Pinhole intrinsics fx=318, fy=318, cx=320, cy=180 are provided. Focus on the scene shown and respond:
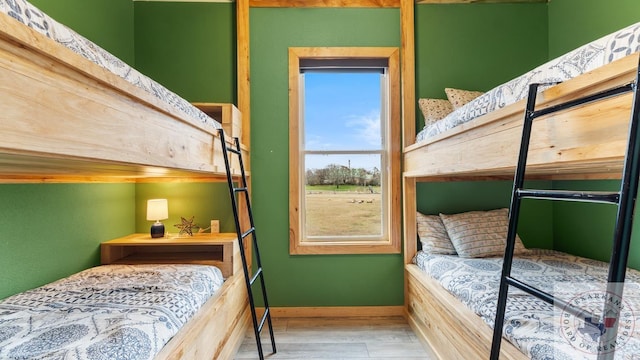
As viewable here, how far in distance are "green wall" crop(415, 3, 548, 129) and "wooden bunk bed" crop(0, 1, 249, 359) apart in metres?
2.03

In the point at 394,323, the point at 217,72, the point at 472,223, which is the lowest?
the point at 394,323

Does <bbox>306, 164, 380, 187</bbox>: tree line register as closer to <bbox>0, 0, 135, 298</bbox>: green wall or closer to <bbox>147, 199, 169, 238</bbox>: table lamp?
<bbox>147, 199, 169, 238</bbox>: table lamp

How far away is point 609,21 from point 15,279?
401 centimetres

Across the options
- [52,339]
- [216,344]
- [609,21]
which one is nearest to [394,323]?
[216,344]

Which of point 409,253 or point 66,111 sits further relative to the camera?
point 409,253

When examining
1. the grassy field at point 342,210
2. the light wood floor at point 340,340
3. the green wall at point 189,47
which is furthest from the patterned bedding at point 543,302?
the green wall at point 189,47

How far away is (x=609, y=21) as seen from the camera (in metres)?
2.25

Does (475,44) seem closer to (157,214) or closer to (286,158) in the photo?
(286,158)

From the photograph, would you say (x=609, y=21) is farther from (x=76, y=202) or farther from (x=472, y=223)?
(x=76, y=202)

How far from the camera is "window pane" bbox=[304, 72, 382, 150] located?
2.86 meters

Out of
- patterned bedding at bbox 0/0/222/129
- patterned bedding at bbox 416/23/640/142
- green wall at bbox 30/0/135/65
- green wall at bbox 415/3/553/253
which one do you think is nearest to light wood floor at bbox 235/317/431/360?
green wall at bbox 415/3/553/253

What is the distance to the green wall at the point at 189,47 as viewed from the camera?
108 inches

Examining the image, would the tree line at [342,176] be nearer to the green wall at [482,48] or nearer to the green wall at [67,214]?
the green wall at [482,48]

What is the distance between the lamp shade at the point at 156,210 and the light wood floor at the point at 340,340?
3.74 ft
